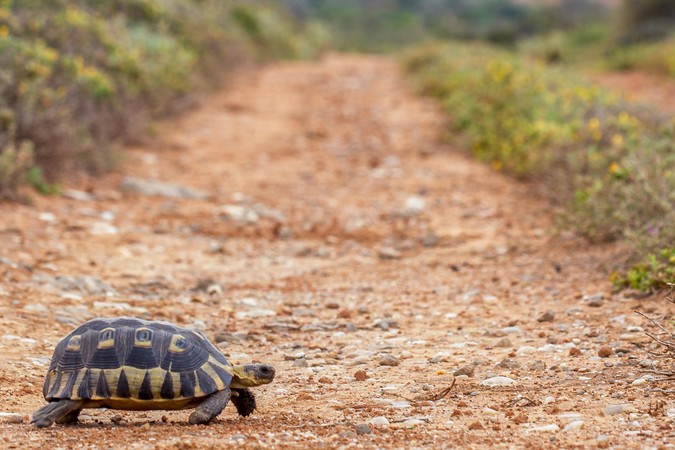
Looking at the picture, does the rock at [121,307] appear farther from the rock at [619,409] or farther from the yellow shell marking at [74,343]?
the rock at [619,409]

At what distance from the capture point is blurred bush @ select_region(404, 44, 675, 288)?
6309 mm

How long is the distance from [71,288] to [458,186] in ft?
16.3

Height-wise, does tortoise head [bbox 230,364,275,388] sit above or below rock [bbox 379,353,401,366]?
above

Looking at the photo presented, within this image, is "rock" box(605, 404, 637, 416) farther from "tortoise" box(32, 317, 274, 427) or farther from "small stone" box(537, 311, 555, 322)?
"small stone" box(537, 311, 555, 322)

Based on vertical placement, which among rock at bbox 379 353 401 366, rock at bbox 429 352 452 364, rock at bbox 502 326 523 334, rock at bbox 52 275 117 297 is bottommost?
rock at bbox 52 275 117 297

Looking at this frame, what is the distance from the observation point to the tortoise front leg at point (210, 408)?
3631 mm

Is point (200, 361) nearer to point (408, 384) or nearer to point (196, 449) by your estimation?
point (196, 449)

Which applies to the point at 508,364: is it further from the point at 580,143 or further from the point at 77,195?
the point at 77,195

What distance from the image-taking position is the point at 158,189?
30.2ft

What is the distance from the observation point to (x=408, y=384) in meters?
4.20

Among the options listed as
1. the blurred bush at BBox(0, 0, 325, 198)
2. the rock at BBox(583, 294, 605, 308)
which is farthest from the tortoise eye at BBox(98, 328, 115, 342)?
the blurred bush at BBox(0, 0, 325, 198)

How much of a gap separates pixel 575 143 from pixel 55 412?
642 cm

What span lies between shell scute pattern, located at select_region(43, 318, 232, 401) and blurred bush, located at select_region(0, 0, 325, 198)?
4.38 metres

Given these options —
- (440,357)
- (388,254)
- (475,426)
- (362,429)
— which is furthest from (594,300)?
(362,429)
